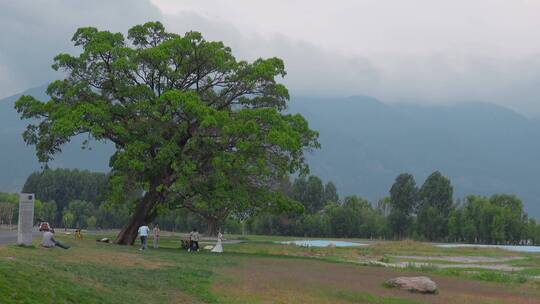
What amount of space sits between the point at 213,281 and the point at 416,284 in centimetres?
814

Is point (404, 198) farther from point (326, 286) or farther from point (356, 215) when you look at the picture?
point (326, 286)

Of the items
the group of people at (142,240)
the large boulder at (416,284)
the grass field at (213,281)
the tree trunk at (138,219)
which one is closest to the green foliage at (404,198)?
the group of people at (142,240)

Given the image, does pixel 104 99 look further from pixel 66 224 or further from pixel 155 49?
pixel 66 224

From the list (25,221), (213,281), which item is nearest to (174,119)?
(25,221)

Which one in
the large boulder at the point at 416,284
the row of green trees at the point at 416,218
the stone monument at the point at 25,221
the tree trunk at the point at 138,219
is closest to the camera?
the large boulder at the point at 416,284

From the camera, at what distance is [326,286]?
24.0m

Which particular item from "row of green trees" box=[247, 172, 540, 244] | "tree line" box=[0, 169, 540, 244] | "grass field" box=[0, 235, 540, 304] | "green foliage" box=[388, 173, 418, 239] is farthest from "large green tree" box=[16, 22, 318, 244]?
"green foliage" box=[388, 173, 418, 239]

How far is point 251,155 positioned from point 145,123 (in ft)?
24.5

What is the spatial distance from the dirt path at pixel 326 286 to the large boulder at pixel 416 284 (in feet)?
1.51

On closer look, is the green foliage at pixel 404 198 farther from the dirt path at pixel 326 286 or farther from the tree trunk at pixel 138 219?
the dirt path at pixel 326 286

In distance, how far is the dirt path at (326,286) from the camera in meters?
21.0

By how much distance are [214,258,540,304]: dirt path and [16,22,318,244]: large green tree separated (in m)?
8.37

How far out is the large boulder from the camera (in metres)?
23.8

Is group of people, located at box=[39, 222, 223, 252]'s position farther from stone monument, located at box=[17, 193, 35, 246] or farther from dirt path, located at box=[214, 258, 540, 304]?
dirt path, located at box=[214, 258, 540, 304]
